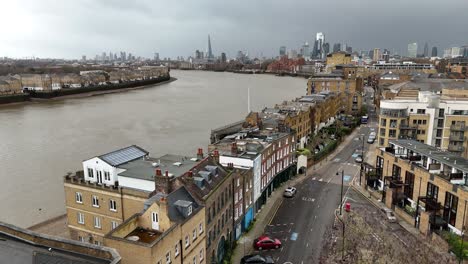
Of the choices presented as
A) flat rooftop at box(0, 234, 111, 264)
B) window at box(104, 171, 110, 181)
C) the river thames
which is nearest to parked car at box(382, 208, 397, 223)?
window at box(104, 171, 110, 181)

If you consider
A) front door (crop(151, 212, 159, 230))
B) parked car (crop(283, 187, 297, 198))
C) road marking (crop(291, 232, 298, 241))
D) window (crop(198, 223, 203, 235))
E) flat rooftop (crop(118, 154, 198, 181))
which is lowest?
road marking (crop(291, 232, 298, 241))

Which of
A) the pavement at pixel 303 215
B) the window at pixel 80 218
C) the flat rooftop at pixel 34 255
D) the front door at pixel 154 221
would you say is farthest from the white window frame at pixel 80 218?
the flat rooftop at pixel 34 255

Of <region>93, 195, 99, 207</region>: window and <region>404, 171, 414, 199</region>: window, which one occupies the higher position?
<region>93, 195, 99, 207</region>: window

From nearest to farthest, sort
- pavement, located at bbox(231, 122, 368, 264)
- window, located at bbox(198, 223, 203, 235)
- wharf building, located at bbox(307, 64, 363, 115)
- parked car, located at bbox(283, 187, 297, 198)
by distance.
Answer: window, located at bbox(198, 223, 203, 235) → pavement, located at bbox(231, 122, 368, 264) → parked car, located at bbox(283, 187, 297, 198) → wharf building, located at bbox(307, 64, 363, 115)

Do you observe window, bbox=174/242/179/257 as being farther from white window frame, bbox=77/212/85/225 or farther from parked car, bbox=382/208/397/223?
parked car, bbox=382/208/397/223

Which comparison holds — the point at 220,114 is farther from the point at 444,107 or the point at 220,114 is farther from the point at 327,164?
the point at 444,107

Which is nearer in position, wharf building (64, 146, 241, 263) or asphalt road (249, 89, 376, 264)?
wharf building (64, 146, 241, 263)

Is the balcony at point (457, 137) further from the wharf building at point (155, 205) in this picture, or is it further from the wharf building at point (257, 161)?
the wharf building at point (155, 205)
